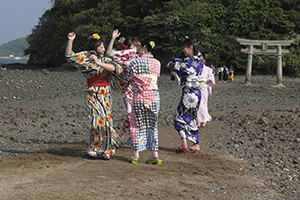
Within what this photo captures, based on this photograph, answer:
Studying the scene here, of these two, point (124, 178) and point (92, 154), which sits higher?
point (92, 154)

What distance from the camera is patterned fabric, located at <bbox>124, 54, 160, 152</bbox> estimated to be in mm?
6863

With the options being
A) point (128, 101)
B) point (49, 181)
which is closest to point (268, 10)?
point (128, 101)

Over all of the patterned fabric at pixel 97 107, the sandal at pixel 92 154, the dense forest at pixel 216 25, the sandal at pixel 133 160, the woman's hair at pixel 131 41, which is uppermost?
the dense forest at pixel 216 25

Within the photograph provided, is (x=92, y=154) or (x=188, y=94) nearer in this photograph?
(x=92, y=154)

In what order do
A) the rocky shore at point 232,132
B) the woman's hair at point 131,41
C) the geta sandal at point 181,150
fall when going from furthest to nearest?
the geta sandal at point 181,150 → the woman's hair at point 131,41 → the rocky shore at point 232,132

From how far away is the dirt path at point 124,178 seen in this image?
5465mm

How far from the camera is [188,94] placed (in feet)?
25.8

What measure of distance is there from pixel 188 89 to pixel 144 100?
122cm

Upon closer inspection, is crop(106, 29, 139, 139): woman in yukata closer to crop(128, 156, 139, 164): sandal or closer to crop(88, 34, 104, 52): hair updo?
crop(88, 34, 104, 52): hair updo

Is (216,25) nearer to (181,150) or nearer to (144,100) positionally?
(181,150)

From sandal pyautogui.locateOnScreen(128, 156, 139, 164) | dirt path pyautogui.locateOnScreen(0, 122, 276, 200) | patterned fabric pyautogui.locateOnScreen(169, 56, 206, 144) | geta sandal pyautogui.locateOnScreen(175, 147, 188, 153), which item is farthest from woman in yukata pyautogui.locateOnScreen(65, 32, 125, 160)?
geta sandal pyautogui.locateOnScreen(175, 147, 188, 153)

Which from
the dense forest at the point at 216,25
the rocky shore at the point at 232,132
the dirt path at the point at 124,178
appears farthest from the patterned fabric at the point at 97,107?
the dense forest at the point at 216,25

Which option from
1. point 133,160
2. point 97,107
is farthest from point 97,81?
point 133,160

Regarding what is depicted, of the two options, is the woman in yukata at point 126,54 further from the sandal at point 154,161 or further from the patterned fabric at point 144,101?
the sandal at point 154,161
